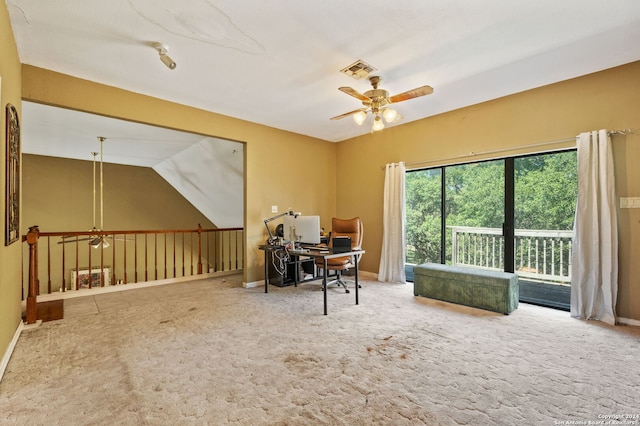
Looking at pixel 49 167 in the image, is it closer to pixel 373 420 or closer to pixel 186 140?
pixel 186 140

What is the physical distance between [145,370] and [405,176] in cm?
429

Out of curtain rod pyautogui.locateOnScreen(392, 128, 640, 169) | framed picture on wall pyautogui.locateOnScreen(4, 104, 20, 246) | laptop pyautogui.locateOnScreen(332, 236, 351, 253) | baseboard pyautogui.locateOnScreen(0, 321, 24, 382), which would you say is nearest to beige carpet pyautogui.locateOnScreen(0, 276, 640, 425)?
baseboard pyautogui.locateOnScreen(0, 321, 24, 382)

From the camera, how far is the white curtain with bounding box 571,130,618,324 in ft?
9.68

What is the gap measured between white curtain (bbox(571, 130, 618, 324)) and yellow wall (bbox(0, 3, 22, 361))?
516 centimetres

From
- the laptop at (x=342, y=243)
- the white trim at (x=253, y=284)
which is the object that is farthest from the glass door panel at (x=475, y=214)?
the white trim at (x=253, y=284)

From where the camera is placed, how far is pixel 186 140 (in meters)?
5.34

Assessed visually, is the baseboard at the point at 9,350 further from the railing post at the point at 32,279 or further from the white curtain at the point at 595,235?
the white curtain at the point at 595,235

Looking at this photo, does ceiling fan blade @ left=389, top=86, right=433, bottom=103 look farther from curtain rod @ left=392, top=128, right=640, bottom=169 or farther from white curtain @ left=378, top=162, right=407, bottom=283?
white curtain @ left=378, top=162, right=407, bottom=283

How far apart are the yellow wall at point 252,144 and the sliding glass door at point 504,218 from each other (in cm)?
176

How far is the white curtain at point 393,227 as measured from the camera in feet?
15.6

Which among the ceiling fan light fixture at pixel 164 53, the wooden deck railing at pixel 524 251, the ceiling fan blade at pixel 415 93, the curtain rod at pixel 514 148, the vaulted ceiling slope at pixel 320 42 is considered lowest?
Answer: the wooden deck railing at pixel 524 251

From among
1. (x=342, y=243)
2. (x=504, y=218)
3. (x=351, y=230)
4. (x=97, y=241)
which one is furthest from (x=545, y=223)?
(x=97, y=241)

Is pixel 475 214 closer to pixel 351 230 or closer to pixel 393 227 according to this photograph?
pixel 393 227

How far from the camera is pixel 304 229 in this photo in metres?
3.72
